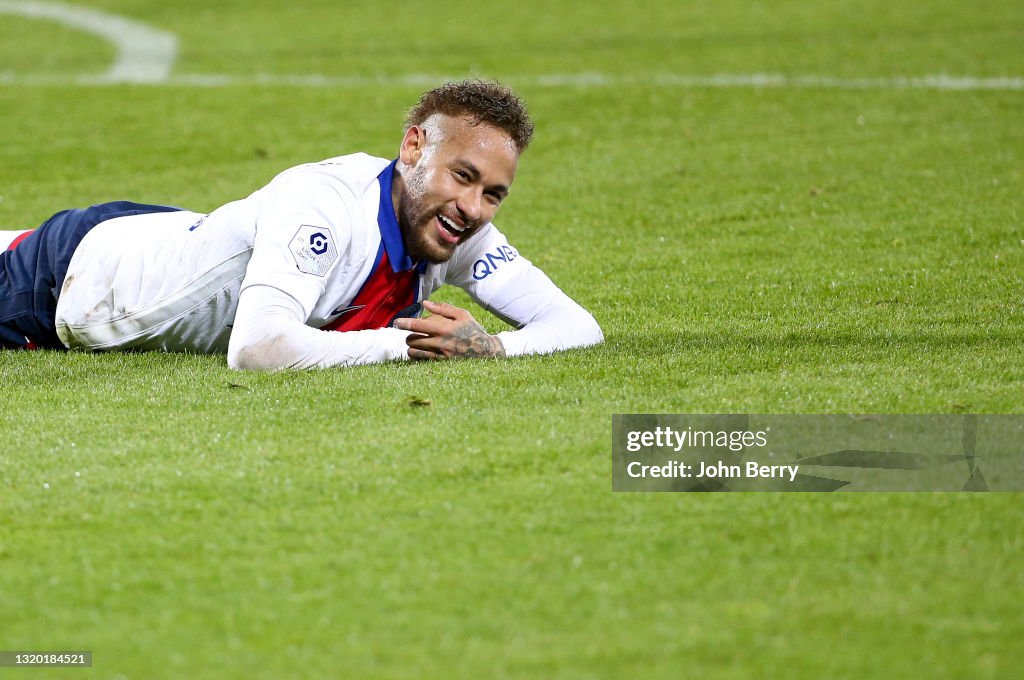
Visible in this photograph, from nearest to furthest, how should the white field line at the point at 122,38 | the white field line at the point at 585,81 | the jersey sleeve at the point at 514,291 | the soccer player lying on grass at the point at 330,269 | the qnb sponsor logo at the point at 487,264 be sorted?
the soccer player lying on grass at the point at 330,269, the jersey sleeve at the point at 514,291, the qnb sponsor logo at the point at 487,264, the white field line at the point at 585,81, the white field line at the point at 122,38

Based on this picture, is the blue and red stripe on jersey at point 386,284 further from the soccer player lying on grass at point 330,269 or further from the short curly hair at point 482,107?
the short curly hair at point 482,107

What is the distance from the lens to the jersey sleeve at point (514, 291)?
5.86 meters

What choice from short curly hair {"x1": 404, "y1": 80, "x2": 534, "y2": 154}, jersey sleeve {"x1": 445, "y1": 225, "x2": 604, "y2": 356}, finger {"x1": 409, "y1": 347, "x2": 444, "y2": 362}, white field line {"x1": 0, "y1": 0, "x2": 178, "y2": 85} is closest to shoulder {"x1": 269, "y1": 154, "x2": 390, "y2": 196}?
short curly hair {"x1": 404, "y1": 80, "x2": 534, "y2": 154}

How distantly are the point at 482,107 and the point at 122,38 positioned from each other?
65.2ft

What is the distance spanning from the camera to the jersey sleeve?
586 centimetres

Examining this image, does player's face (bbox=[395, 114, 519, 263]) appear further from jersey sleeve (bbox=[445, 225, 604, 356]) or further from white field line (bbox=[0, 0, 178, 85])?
white field line (bbox=[0, 0, 178, 85])

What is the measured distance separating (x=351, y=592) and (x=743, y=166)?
8.87 m

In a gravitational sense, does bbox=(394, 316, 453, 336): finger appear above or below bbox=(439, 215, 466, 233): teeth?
below

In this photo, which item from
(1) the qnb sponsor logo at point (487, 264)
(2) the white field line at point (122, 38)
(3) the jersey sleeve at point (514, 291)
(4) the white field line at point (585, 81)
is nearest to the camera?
(3) the jersey sleeve at point (514, 291)

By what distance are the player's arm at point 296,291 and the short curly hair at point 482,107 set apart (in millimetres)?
545

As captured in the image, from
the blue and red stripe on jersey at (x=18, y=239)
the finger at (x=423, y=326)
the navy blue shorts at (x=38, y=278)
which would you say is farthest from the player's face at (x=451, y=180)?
the blue and red stripe on jersey at (x=18, y=239)

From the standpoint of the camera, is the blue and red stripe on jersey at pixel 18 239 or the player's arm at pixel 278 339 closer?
the player's arm at pixel 278 339

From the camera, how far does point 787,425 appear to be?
4.49m

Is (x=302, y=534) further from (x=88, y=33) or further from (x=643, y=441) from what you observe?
(x=88, y=33)
